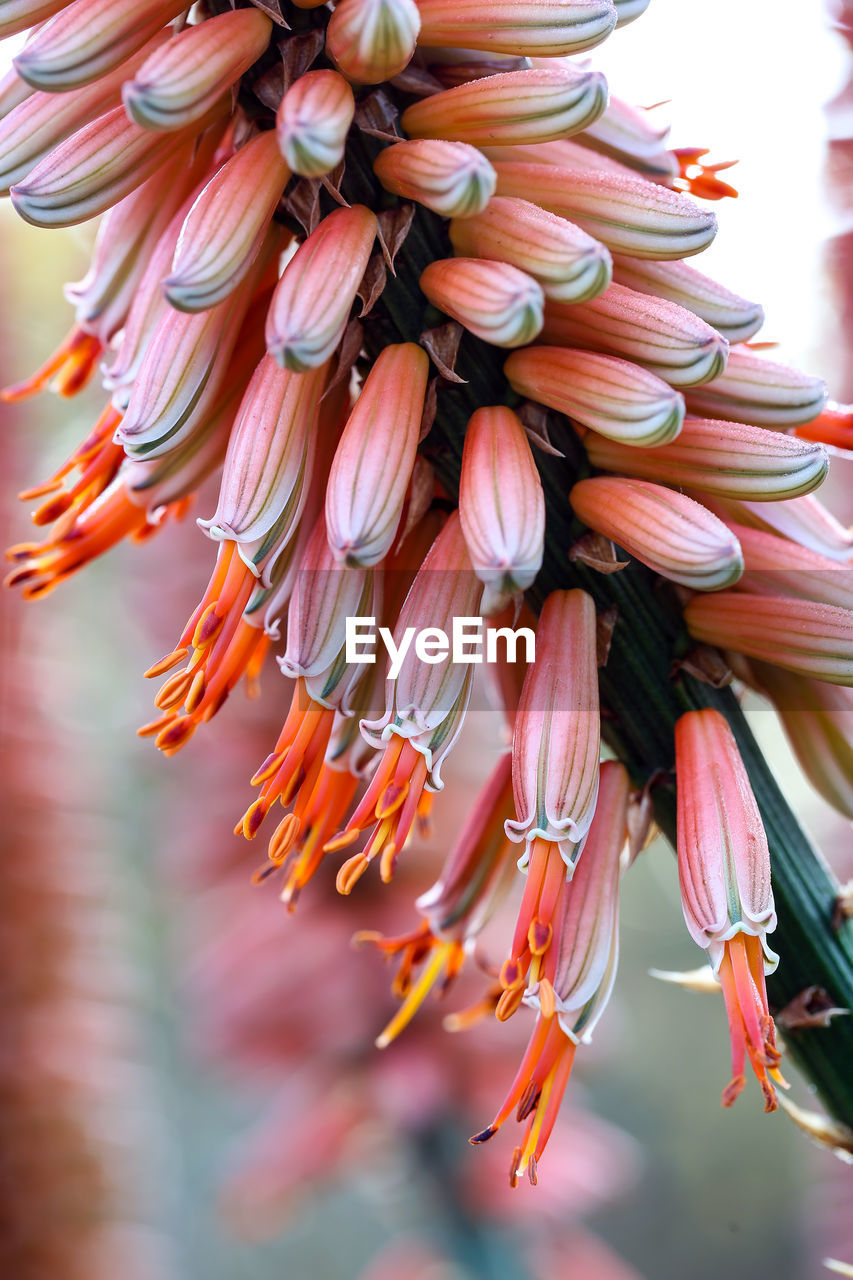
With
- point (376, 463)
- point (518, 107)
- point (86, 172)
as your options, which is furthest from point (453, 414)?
point (86, 172)

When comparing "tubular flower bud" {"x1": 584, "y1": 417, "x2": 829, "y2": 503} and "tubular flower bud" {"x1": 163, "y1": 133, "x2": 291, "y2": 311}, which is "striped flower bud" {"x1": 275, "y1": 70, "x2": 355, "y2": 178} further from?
"tubular flower bud" {"x1": 584, "y1": 417, "x2": 829, "y2": 503}

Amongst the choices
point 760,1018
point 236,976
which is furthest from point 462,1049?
point 760,1018

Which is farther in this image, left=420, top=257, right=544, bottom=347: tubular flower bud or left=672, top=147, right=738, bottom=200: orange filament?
left=672, top=147, right=738, bottom=200: orange filament

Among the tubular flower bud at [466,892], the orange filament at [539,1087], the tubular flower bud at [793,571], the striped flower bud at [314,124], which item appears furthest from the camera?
the tubular flower bud at [466,892]

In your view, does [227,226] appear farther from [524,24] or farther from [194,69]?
[524,24]

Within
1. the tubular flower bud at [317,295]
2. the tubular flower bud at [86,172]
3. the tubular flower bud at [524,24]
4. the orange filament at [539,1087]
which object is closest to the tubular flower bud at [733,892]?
the orange filament at [539,1087]

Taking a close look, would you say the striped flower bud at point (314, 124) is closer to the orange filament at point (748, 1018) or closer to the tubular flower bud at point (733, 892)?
the tubular flower bud at point (733, 892)

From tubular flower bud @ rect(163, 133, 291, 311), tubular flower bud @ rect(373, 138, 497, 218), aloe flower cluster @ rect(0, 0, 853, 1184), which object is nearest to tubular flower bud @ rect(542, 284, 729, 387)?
aloe flower cluster @ rect(0, 0, 853, 1184)
